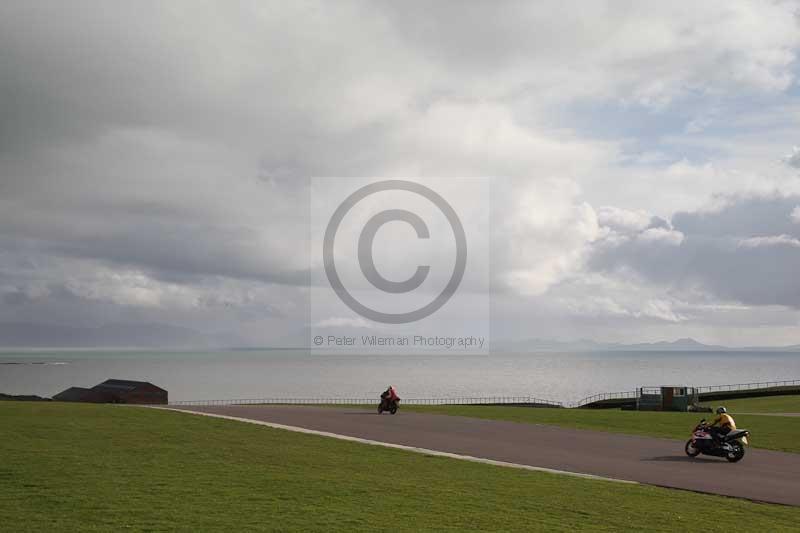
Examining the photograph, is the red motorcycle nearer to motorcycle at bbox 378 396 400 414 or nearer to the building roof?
motorcycle at bbox 378 396 400 414

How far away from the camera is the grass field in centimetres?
1278

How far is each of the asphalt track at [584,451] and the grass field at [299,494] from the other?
229 centimetres

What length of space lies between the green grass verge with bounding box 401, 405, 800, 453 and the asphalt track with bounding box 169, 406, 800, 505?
2.09m

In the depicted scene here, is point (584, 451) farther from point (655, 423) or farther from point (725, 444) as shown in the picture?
point (655, 423)

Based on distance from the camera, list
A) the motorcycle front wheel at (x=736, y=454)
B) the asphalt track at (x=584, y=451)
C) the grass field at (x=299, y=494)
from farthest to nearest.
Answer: the motorcycle front wheel at (x=736, y=454) → the asphalt track at (x=584, y=451) → the grass field at (x=299, y=494)

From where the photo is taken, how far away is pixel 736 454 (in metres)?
24.5

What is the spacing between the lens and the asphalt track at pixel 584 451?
20.0 m

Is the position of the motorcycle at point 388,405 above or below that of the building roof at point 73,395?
above

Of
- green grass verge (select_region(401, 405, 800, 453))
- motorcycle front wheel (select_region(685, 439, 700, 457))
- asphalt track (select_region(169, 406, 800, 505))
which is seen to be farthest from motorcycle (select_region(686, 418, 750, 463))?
green grass verge (select_region(401, 405, 800, 453))

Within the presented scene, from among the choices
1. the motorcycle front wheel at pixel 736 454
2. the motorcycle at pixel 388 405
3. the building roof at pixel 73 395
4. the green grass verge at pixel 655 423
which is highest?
the motorcycle at pixel 388 405

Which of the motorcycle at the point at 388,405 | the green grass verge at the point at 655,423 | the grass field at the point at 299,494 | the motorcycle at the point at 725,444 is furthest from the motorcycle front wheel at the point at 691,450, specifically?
the motorcycle at the point at 388,405

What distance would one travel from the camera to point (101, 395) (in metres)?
73.6

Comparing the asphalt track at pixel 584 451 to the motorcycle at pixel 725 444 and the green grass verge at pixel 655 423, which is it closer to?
the motorcycle at pixel 725 444

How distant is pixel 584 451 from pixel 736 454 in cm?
501
